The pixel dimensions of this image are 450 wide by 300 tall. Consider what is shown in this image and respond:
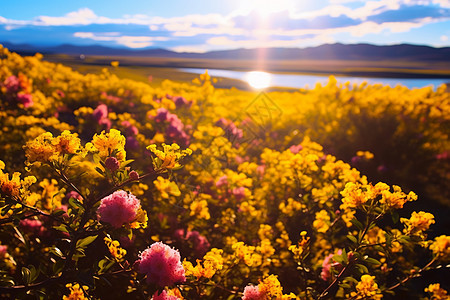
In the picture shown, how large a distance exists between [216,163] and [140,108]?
3.84m

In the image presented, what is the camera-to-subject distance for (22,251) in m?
2.74

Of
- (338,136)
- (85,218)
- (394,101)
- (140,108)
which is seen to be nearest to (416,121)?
(394,101)

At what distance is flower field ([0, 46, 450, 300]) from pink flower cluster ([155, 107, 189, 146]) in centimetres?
2

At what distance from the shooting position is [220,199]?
131 inches

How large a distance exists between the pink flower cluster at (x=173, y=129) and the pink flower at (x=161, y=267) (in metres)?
2.62

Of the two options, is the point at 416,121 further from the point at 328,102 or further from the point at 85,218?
the point at 85,218

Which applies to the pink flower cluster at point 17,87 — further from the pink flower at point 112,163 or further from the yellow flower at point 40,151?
the pink flower at point 112,163

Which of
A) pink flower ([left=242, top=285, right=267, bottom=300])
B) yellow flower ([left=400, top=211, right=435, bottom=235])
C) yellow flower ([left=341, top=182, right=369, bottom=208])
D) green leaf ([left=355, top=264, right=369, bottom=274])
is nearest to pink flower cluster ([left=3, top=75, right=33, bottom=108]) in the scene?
pink flower ([left=242, top=285, right=267, bottom=300])

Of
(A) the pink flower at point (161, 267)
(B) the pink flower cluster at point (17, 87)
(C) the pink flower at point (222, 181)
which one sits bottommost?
(C) the pink flower at point (222, 181)

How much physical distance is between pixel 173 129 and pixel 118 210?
2730 mm

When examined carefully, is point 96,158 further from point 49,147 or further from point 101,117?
point 101,117

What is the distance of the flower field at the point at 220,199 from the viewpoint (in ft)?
4.74

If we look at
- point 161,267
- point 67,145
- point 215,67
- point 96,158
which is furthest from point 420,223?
point 215,67

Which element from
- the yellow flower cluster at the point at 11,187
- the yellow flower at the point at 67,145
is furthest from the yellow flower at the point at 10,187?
the yellow flower at the point at 67,145
